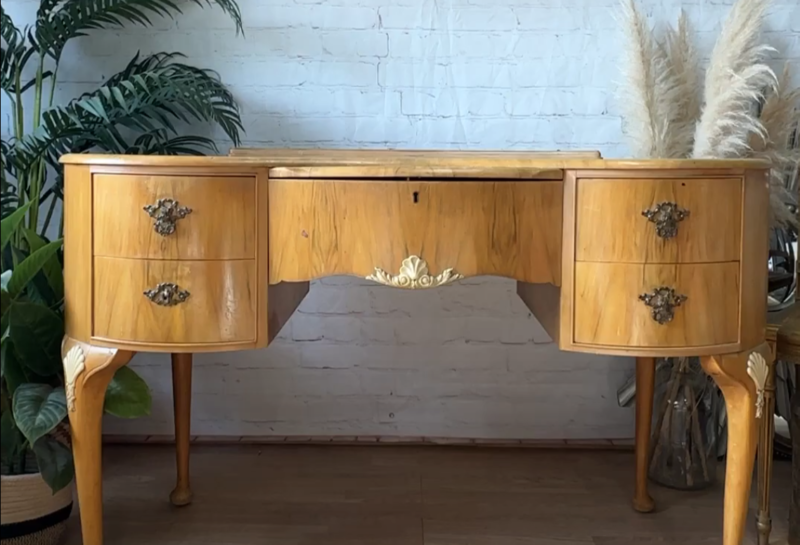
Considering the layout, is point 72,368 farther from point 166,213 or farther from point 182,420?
point 182,420

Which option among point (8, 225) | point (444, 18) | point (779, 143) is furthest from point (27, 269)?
point (779, 143)

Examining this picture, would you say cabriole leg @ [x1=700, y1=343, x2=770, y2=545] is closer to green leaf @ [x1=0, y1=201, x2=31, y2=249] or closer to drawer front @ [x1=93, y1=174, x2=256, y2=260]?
drawer front @ [x1=93, y1=174, x2=256, y2=260]

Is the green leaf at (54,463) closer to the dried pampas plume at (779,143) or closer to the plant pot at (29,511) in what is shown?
the plant pot at (29,511)

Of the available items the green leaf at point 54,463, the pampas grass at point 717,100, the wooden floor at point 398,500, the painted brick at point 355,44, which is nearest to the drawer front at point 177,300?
the green leaf at point 54,463

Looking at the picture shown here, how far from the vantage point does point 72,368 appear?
1373 mm

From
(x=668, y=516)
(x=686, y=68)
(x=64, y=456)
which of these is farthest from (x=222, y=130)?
(x=668, y=516)

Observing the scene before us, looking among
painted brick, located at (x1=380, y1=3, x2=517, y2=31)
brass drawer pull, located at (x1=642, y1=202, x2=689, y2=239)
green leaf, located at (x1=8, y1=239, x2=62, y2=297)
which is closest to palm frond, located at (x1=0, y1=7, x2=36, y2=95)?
green leaf, located at (x1=8, y1=239, x2=62, y2=297)

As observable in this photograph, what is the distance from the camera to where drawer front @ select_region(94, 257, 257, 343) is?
1.32 m

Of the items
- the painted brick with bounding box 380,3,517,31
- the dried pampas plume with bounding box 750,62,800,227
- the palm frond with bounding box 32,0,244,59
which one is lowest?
the dried pampas plume with bounding box 750,62,800,227

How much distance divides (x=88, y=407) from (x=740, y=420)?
116 cm

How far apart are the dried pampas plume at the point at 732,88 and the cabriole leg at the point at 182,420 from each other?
1.28 m

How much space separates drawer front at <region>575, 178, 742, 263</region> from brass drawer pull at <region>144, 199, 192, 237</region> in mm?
669

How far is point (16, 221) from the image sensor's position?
4.81ft

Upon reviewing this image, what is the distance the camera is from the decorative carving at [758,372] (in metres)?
1.37
